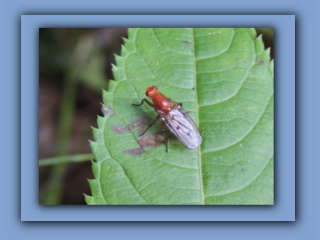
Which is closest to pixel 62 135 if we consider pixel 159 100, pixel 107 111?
pixel 107 111

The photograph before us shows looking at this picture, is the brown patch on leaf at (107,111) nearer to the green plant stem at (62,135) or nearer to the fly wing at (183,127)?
the fly wing at (183,127)

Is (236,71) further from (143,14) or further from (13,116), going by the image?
(13,116)

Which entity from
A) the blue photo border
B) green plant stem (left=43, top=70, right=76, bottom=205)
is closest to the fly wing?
the blue photo border

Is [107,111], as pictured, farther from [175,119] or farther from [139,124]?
[175,119]

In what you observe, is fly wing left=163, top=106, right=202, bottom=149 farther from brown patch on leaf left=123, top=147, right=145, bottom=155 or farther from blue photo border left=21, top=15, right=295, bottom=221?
blue photo border left=21, top=15, right=295, bottom=221

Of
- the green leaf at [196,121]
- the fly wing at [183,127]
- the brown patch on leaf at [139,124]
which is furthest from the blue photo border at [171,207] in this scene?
the brown patch on leaf at [139,124]

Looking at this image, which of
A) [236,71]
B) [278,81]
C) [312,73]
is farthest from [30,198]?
[312,73]
